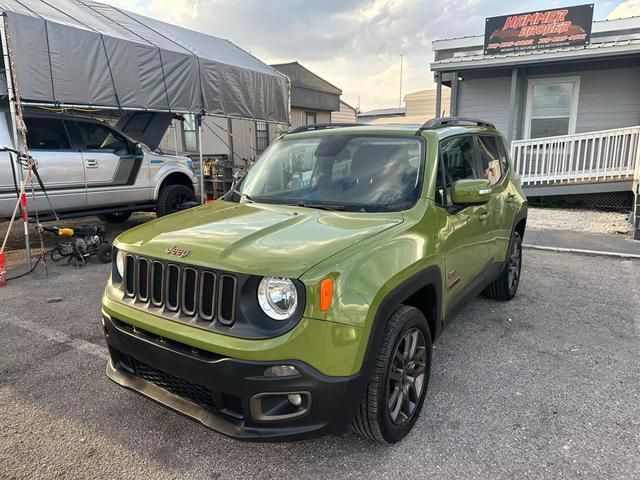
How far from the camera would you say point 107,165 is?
7.64 meters

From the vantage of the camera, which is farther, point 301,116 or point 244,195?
point 301,116

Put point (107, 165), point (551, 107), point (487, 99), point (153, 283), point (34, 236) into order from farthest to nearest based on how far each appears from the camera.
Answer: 1. point (487, 99)
2. point (551, 107)
3. point (34, 236)
4. point (107, 165)
5. point (153, 283)

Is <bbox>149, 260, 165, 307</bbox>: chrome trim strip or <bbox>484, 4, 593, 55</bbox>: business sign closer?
<bbox>149, 260, 165, 307</bbox>: chrome trim strip

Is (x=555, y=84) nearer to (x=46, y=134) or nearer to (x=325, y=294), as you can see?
(x=46, y=134)

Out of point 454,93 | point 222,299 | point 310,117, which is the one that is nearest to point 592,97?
point 454,93

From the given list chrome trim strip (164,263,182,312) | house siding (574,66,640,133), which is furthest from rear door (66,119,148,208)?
house siding (574,66,640,133)

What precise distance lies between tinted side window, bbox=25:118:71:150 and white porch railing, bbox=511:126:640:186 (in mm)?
8964

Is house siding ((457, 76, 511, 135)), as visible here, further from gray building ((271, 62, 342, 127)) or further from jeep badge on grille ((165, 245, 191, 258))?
jeep badge on grille ((165, 245, 191, 258))

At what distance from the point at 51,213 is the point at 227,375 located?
620 cm

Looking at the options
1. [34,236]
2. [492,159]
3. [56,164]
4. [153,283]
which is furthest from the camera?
[34,236]

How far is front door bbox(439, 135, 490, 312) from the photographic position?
10.4 feet

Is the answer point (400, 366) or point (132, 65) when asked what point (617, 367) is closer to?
point (400, 366)

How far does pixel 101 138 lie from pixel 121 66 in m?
1.23

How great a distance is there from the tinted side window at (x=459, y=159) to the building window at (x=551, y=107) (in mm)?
8895
